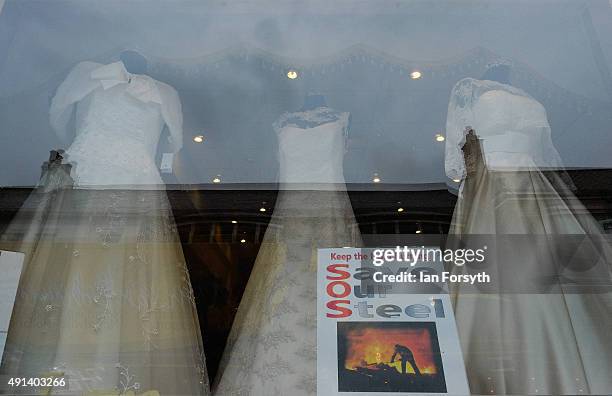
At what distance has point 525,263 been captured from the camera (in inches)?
61.6

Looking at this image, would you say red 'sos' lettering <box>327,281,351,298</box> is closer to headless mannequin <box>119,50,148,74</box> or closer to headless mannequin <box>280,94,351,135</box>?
headless mannequin <box>280,94,351,135</box>

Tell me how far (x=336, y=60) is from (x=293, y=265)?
945mm

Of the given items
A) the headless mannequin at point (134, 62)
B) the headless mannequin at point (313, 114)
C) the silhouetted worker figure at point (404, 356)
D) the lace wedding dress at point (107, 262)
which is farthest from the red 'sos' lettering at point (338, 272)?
the headless mannequin at point (134, 62)

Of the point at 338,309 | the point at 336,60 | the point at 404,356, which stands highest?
the point at 336,60

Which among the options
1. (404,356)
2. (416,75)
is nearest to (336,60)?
(416,75)

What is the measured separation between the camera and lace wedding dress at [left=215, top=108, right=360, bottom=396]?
4.95 feet

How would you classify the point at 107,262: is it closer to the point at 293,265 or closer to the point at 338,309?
the point at 293,265

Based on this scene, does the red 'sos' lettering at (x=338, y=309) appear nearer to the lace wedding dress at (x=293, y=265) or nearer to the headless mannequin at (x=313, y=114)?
the lace wedding dress at (x=293, y=265)

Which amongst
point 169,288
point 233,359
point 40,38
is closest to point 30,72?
point 40,38

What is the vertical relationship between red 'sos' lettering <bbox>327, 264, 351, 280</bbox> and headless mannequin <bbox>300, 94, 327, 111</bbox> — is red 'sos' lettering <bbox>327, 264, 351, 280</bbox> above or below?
below

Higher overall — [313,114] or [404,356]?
[313,114]

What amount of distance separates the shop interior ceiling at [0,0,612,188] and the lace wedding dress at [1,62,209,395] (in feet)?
0.57

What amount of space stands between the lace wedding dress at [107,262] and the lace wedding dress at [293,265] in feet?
0.49

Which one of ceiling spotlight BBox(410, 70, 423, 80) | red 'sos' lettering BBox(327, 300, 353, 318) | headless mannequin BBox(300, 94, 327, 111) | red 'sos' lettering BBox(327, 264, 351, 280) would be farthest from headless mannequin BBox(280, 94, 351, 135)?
red 'sos' lettering BBox(327, 300, 353, 318)
